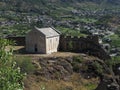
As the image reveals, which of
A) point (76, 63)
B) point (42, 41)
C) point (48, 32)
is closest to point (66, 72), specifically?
point (76, 63)

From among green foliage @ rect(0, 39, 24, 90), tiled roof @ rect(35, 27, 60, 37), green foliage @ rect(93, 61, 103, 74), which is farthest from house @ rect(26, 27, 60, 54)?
green foliage @ rect(0, 39, 24, 90)

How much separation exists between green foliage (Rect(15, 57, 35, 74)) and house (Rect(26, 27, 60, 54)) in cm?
559

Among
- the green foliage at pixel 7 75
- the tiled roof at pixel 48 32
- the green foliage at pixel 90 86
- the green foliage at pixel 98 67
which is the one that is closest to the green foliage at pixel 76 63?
the green foliage at pixel 98 67

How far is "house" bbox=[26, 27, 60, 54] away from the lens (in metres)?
57.9

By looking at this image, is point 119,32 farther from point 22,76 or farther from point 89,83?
point 22,76

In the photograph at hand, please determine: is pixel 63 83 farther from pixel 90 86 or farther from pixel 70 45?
pixel 70 45

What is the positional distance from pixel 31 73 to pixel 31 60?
5.37 feet

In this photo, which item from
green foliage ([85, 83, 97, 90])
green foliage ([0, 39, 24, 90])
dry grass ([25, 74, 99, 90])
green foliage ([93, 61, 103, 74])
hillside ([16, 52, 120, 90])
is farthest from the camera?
green foliage ([93, 61, 103, 74])

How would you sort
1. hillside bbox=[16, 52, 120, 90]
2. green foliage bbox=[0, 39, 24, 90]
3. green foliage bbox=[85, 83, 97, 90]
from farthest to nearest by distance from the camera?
green foliage bbox=[85, 83, 97, 90]
hillside bbox=[16, 52, 120, 90]
green foliage bbox=[0, 39, 24, 90]

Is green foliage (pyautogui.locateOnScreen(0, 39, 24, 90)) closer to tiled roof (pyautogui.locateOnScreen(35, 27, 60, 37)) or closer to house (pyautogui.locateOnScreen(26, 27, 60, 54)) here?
house (pyautogui.locateOnScreen(26, 27, 60, 54))

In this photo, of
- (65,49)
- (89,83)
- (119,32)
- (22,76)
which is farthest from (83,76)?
(119,32)

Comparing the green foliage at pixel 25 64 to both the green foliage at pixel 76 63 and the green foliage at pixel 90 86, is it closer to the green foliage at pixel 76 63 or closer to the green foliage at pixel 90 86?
the green foliage at pixel 76 63

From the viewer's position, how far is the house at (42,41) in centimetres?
5788

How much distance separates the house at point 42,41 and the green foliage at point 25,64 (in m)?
5.59
